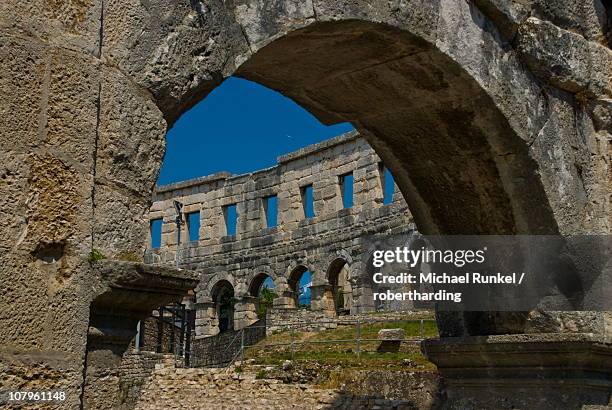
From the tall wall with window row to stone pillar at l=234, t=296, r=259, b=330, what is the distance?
0.04 meters

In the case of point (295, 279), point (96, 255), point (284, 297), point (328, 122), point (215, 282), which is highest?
point (215, 282)

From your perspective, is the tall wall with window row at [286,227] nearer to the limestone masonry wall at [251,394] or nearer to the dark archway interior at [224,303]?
the dark archway interior at [224,303]

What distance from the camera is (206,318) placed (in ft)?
96.2

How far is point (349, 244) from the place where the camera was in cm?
2492

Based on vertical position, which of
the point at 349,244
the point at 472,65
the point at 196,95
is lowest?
the point at 196,95

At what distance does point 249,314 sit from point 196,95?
25004 millimetres

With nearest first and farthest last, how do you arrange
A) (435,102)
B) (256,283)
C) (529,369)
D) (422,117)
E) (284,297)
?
(435,102), (422,117), (529,369), (284,297), (256,283)

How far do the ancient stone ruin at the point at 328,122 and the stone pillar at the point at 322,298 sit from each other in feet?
63.7

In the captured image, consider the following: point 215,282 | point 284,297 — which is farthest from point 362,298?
point 215,282

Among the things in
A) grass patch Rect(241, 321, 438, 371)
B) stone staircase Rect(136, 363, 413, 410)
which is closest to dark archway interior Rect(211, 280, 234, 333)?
grass patch Rect(241, 321, 438, 371)

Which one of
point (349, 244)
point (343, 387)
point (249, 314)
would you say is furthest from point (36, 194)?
Answer: point (249, 314)

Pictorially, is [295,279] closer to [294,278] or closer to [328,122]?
[294,278]

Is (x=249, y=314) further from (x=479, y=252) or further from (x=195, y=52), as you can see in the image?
(x=195, y=52)

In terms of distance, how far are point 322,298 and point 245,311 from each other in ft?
12.8
